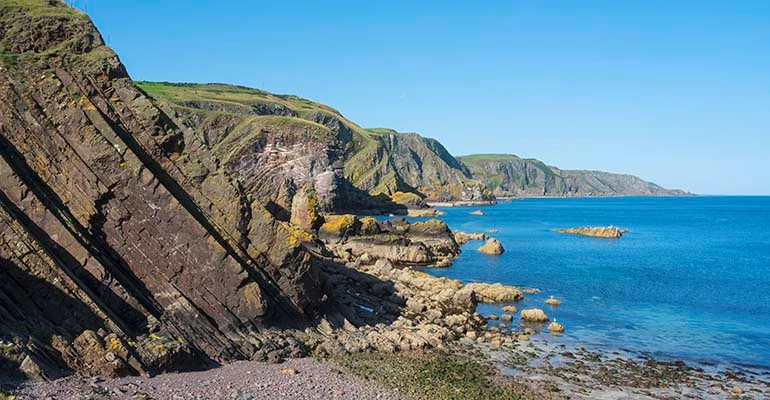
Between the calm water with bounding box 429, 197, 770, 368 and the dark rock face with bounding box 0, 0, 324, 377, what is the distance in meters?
20.9

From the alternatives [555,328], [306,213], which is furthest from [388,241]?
[555,328]

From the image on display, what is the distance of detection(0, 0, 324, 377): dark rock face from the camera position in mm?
24406

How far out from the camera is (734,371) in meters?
33.2

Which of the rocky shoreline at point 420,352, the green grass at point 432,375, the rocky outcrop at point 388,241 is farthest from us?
the rocky outcrop at point 388,241

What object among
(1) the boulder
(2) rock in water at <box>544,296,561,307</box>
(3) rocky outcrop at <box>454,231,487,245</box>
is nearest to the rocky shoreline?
(2) rock in water at <box>544,296,561,307</box>

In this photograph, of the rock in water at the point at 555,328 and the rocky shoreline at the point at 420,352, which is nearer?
the rocky shoreline at the point at 420,352

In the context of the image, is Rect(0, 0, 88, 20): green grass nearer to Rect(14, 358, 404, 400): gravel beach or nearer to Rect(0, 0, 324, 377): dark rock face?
Rect(0, 0, 324, 377): dark rock face

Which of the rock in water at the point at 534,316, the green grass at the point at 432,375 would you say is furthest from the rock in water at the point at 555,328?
the green grass at the point at 432,375

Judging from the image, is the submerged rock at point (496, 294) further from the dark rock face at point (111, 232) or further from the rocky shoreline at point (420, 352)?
the dark rock face at point (111, 232)

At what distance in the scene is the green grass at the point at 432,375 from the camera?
2688cm

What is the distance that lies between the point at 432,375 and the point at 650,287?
40890 mm

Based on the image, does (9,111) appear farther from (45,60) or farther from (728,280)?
(728,280)

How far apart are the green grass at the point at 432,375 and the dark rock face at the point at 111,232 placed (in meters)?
5.58

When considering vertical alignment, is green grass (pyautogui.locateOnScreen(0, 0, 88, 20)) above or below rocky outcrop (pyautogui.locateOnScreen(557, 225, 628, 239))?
above
